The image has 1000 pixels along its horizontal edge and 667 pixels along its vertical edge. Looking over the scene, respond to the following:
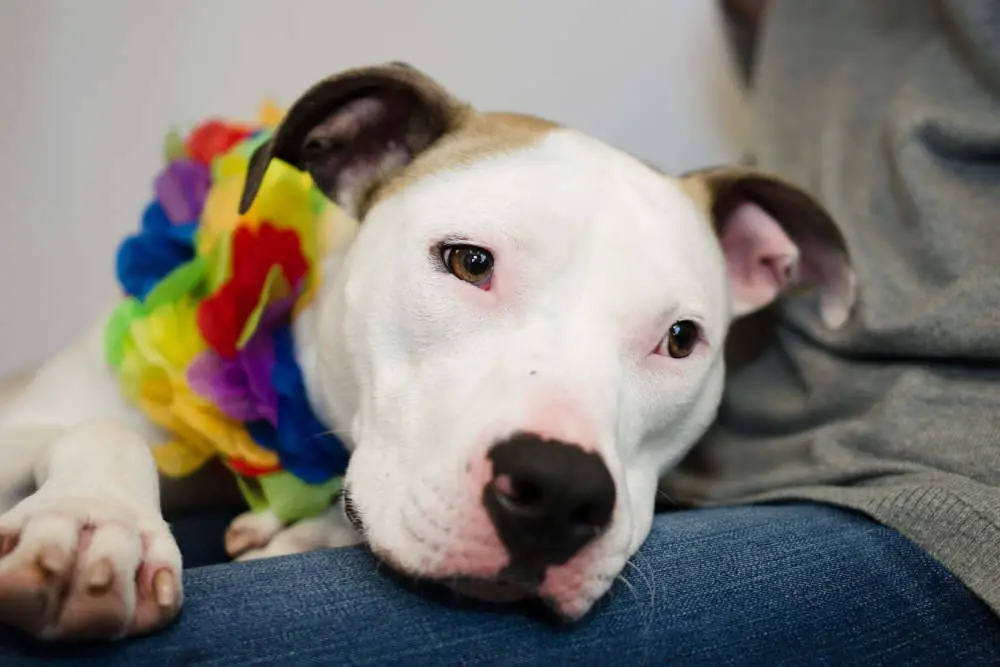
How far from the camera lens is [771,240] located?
1616 mm

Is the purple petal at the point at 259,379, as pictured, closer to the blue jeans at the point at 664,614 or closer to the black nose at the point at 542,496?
the blue jeans at the point at 664,614

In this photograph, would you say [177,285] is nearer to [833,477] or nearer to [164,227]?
[164,227]

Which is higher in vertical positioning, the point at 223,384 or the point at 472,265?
the point at 472,265

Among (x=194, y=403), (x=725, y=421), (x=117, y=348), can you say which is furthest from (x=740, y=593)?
(x=117, y=348)

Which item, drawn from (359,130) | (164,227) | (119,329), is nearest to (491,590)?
(359,130)

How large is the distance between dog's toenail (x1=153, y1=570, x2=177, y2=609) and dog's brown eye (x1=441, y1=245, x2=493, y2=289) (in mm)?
500

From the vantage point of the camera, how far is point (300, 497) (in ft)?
4.81

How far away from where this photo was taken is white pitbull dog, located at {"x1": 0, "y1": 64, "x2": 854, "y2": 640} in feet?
3.02

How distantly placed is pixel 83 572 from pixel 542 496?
17.5 inches

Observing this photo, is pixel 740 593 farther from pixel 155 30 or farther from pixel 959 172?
pixel 155 30

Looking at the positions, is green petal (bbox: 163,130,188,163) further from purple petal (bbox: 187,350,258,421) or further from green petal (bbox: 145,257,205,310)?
purple petal (bbox: 187,350,258,421)

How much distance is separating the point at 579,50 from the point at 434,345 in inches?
57.9

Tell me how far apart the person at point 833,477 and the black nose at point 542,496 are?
0.11 m

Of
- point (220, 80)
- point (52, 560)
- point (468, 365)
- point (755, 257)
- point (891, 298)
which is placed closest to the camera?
point (52, 560)
